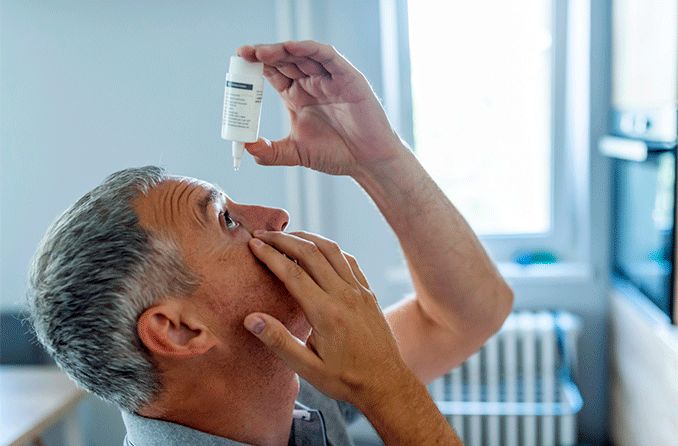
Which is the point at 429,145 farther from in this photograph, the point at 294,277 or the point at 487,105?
the point at 294,277

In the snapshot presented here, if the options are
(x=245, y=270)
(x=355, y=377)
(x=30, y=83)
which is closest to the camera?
(x=355, y=377)

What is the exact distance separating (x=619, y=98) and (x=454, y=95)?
1.97ft

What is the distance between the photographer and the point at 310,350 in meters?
0.98

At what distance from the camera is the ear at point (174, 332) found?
101 cm

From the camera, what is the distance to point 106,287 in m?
1.00

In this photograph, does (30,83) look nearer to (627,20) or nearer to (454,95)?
(454,95)

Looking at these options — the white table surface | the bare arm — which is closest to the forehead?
the bare arm

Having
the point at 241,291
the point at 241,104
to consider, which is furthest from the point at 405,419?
the point at 241,104

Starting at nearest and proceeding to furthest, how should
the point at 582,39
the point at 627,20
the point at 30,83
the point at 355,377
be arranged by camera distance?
the point at 355,377
the point at 627,20
the point at 582,39
the point at 30,83

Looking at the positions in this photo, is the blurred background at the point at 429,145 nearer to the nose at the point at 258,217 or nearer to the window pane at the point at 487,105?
the window pane at the point at 487,105

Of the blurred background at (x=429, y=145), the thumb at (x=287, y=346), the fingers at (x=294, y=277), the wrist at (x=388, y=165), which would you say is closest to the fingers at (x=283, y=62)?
the wrist at (x=388, y=165)

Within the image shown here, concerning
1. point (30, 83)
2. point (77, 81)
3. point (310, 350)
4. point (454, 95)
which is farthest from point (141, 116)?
point (310, 350)

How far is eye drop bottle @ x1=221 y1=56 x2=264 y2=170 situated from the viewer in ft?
3.69

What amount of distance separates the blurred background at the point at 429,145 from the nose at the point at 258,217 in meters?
1.28
